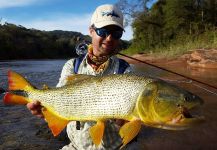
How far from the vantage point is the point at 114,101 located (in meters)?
3.39

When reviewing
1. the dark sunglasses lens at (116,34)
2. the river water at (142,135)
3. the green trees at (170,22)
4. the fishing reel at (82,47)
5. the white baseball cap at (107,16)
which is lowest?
the river water at (142,135)

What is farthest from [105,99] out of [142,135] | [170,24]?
[170,24]

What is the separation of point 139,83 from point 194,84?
11849 millimetres

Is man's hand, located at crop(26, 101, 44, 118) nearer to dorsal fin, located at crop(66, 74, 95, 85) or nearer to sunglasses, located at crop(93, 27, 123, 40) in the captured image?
dorsal fin, located at crop(66, 74, 95, 85)

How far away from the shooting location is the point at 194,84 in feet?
48.5

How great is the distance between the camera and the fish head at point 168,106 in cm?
309

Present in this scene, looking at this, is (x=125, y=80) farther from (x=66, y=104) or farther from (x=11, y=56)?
(x=11, y=56)

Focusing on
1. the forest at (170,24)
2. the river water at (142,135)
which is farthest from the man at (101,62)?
the forest at (170,24)

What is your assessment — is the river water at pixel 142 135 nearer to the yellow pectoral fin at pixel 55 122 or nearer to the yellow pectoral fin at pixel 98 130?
the yellow pectoral fin at pixel 55 122

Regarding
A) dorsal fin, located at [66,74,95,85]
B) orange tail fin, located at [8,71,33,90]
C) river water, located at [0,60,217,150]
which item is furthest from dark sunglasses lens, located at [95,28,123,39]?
river water, located at [0,60,217,150]

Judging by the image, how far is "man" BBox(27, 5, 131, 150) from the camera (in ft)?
13.1

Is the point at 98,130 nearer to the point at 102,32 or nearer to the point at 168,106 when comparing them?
the point at 168,106

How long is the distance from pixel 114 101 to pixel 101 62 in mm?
887

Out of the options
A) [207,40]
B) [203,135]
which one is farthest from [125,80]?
[207,40]
